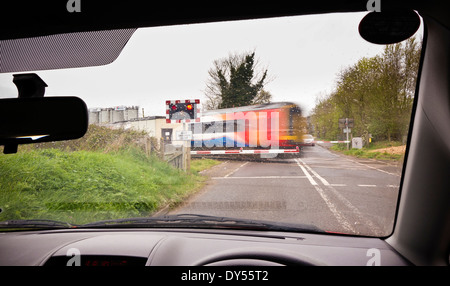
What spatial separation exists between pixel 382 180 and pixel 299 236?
1239 millimetres

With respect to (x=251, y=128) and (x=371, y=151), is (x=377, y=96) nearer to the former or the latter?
(x=371, y=151)

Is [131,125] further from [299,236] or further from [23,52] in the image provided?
[299,236]

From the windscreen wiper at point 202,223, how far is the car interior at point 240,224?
26 mm

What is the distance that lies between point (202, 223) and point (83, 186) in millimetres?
1865

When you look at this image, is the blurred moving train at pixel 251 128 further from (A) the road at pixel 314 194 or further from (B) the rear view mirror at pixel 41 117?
→ (B) the rear view mirror at pixel 41 117

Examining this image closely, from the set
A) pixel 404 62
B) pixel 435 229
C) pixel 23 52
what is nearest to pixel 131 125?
pixel 23 52

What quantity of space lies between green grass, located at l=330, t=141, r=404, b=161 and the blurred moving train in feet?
1.98

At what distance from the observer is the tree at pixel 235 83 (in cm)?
345

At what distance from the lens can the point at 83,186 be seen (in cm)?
353

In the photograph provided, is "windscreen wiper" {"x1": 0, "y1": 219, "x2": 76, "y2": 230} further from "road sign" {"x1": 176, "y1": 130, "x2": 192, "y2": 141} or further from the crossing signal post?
"road sign" {"x1": 176, "y1": 130, "x2": 192, "y2": 141}

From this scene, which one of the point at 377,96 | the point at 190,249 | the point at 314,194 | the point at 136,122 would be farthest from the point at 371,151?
the point at 136,122

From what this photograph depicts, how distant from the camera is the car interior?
165cm
